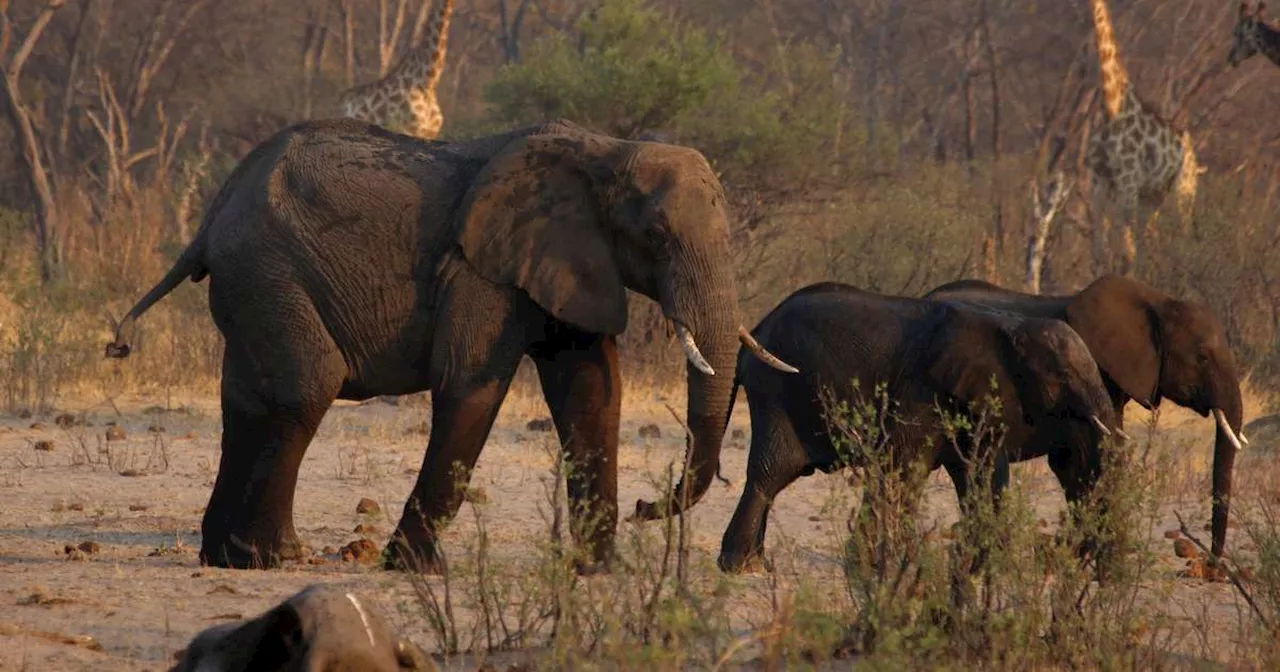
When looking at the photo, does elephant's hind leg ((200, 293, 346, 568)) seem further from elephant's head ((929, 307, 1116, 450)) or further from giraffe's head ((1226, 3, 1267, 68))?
giraffe's head ((1226, 3, 1267, 68))

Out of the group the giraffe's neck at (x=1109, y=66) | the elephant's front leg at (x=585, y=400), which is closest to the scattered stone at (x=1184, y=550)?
the elephant's front leg at (x=585, y=400)

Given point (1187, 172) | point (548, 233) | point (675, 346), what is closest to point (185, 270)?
point (548, 233)

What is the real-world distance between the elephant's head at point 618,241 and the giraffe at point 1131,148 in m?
12.0

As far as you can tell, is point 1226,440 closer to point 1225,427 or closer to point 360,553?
point 1225,427

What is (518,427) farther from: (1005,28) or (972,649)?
(1005,28)

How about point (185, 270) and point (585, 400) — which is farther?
point (185, 270)

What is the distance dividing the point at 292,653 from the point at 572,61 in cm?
1225

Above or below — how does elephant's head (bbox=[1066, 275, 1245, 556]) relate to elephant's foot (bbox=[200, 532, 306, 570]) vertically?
above

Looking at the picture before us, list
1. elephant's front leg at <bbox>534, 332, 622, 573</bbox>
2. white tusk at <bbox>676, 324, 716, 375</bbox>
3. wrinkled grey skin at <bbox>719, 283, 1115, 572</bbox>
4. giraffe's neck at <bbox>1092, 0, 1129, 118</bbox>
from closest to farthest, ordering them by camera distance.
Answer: white tusk at <bbox>676, 324, 716, 375</bbox> < elephant's front leg at <bbox>534, 332, 622, 573</bbox> < wrinkled grey skin at <bbox>719, 283, 1115, 572</bbox> < giraffe's neck at <bbox>1092, 0, 1129, 118</bbox>

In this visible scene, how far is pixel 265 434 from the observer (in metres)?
7.52

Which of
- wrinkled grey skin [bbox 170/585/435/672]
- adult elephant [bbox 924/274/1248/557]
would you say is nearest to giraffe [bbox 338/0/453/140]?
adult elephant [bbox 924/274/1248/557]

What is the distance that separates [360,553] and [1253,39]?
10.9 meters

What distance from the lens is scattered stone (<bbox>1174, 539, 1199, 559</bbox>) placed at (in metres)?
8.72

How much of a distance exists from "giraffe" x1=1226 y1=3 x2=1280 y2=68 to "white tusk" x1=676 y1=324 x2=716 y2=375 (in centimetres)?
1017
